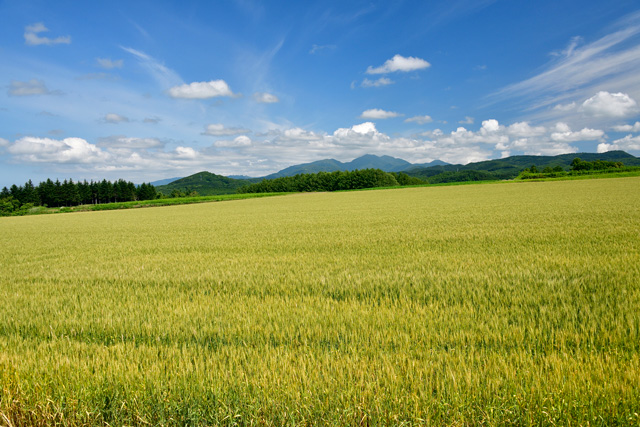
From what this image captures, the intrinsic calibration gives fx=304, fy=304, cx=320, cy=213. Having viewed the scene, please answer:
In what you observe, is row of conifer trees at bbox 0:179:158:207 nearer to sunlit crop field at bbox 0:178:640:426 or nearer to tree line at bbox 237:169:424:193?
tree line at bbox 237:169:424:193

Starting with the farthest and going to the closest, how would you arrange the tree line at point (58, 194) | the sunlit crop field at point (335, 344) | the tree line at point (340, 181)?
the tree line at point (340, 181)
the tree line at point (58, 194)
the sunlit crop field at point (335, 344)

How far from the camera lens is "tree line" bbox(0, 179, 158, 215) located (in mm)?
118831

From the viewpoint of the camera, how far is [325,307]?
463 centimetres

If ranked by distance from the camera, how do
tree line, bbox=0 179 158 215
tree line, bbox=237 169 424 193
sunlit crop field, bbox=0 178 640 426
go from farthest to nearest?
tree line, bbox=237 169 424 193 → tree line, bbox=0 179 158 215 → sunlit crop field, bbox=0 178 640 426

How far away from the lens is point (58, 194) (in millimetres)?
123812

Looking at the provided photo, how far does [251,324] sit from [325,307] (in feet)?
3.71

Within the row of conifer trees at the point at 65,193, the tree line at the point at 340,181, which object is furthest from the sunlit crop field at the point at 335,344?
the row of conifer trees at the point at 65,193

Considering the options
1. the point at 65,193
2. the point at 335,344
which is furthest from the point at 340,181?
the point at 335,344

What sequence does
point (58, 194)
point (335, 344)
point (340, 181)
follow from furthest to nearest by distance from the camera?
point (340, 181)
point (58, 194)
point (335, 344)

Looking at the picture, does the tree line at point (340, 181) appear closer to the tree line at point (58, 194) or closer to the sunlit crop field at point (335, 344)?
the tree line at point (58, 194)

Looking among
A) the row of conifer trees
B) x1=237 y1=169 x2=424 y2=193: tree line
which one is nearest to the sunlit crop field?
x1=237 y1=169 x2=424 y2=193: tree line

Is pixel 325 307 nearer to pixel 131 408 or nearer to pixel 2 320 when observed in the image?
pixel 131 408

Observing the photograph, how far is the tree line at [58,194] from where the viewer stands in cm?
11883

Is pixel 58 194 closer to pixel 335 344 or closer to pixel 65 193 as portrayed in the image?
pixel 65 193
